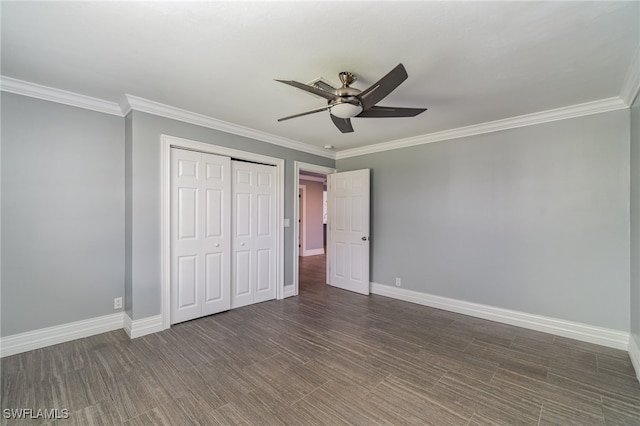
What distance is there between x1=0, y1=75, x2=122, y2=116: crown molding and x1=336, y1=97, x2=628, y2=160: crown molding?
369 cm

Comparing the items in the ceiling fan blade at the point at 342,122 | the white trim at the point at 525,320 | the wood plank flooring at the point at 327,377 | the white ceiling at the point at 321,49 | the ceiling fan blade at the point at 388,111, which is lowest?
the wood plank flooring at the point at 327,377

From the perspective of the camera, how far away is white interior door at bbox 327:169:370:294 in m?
4.65

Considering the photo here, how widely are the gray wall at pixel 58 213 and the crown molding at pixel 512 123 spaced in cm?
383

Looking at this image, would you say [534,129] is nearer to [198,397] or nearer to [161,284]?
[198,397]

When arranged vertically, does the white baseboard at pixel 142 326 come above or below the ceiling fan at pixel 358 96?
below

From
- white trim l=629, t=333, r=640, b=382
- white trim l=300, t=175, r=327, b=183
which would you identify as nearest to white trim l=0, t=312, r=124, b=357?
white trim l=629, t=333, r=640, b=382

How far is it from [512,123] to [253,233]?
380 centimetres

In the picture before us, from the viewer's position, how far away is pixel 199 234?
3.47m

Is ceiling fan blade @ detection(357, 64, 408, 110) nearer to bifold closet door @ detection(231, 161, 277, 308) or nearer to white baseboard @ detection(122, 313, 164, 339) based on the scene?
bifold closet door @ detection(231, 161, 277, 308)

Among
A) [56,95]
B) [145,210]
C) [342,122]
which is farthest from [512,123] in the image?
[56,95]

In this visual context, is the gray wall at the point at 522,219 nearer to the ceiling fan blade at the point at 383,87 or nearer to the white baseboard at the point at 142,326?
the ceiling fan blade at the point at 383,87

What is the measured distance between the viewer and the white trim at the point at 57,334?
2.56 meters

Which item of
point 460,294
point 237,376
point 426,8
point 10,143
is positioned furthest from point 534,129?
point 10,143

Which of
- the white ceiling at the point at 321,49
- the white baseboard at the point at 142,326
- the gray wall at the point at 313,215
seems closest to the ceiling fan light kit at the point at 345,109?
the white ceiling at the point at 321,49
